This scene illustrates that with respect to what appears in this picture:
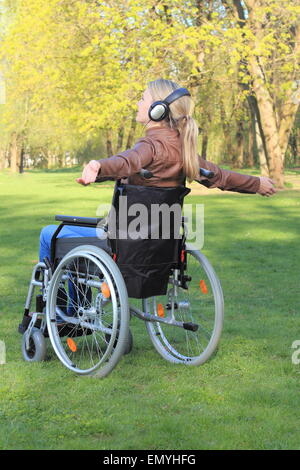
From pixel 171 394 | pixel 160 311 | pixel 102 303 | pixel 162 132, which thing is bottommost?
pixel 171 394

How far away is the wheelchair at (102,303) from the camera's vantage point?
4.71 meters

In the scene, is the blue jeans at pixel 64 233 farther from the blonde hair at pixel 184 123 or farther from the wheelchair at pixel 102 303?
the blonde hair at pixel 184 123

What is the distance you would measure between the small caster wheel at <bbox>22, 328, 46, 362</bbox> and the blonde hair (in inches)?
58.5

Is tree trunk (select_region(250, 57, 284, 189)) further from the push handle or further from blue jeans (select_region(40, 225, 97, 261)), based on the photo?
the push handle

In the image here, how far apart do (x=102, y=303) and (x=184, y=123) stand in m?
1.23

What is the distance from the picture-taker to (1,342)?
234 inches

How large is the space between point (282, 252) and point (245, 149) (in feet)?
160

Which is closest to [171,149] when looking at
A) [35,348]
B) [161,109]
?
[161,109]

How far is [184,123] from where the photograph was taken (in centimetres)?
489

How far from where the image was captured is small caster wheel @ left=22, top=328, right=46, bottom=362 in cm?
526

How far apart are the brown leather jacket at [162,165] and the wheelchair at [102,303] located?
243mm

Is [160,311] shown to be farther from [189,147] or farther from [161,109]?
[161,109]
